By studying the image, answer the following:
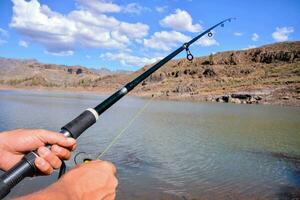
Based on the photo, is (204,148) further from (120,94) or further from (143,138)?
(120,94)

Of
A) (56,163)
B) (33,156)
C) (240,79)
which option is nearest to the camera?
(33,156)

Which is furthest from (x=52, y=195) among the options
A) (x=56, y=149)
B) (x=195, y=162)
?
(x=195, y=162)

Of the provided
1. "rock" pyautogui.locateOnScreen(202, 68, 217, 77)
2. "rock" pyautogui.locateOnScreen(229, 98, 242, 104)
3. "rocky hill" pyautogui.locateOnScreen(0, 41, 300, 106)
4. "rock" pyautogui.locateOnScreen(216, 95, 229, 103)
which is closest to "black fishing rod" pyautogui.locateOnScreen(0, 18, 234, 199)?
"rocky hill" pyautogui.locateOnScreen(0, 41, 300, 106)

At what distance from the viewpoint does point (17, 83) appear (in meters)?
195

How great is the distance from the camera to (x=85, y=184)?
5.90ft

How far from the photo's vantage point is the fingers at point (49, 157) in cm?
193

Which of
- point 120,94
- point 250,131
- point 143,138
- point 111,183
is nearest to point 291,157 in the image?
point 143,138

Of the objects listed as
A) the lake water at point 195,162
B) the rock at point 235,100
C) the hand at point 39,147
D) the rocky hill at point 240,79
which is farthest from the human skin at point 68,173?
the rock at point 235,100

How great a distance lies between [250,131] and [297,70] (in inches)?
2645

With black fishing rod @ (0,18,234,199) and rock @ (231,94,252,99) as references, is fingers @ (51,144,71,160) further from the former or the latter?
rock @ (231,94,252,99)

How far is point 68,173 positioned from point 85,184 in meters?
0.10

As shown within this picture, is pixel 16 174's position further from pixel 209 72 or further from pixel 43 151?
pixel 209 72

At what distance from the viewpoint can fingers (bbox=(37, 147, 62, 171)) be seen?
6.34 ft

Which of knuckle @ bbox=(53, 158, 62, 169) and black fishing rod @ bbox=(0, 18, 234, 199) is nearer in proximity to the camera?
black fishing rod @ bbox=(0, 18, 234, 199)
